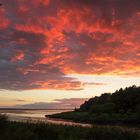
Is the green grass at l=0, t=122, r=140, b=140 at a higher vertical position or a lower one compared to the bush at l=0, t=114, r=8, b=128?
lower

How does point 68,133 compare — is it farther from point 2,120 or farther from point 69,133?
point 2,120

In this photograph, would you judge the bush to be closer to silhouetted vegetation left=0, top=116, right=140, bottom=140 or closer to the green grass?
silhouetted vegetation left=0, top=116, right=140, bottom=140

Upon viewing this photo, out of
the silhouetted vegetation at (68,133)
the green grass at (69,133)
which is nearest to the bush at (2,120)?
the silhouetted vegetation at (68,133)

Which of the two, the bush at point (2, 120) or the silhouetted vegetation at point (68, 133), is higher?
the bush at point (2, 120)

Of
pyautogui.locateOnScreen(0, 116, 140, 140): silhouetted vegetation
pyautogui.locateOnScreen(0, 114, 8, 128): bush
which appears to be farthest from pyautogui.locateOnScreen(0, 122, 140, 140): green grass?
pyautogui.locateOnScreen(0, 114, 8, 128): bush

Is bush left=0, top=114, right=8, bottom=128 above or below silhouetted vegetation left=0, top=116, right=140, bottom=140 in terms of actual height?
above

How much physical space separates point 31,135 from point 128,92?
11582 centimetres

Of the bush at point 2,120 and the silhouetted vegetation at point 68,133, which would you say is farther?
the bush at point 2,120

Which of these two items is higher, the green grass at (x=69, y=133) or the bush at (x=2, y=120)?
the bush at (x=2, y=120)

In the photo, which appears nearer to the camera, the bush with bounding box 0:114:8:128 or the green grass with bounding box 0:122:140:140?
the green grass with bounding box 0:122:140:140

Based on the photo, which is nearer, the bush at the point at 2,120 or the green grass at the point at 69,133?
the green grass at the point at 69,133

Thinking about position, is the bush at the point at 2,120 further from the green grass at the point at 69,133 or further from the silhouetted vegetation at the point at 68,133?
the green grass at the point at 69,133

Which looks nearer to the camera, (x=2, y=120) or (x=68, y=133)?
(x=68, y=133)

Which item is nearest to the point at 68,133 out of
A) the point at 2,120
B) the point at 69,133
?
the point at 69,133
